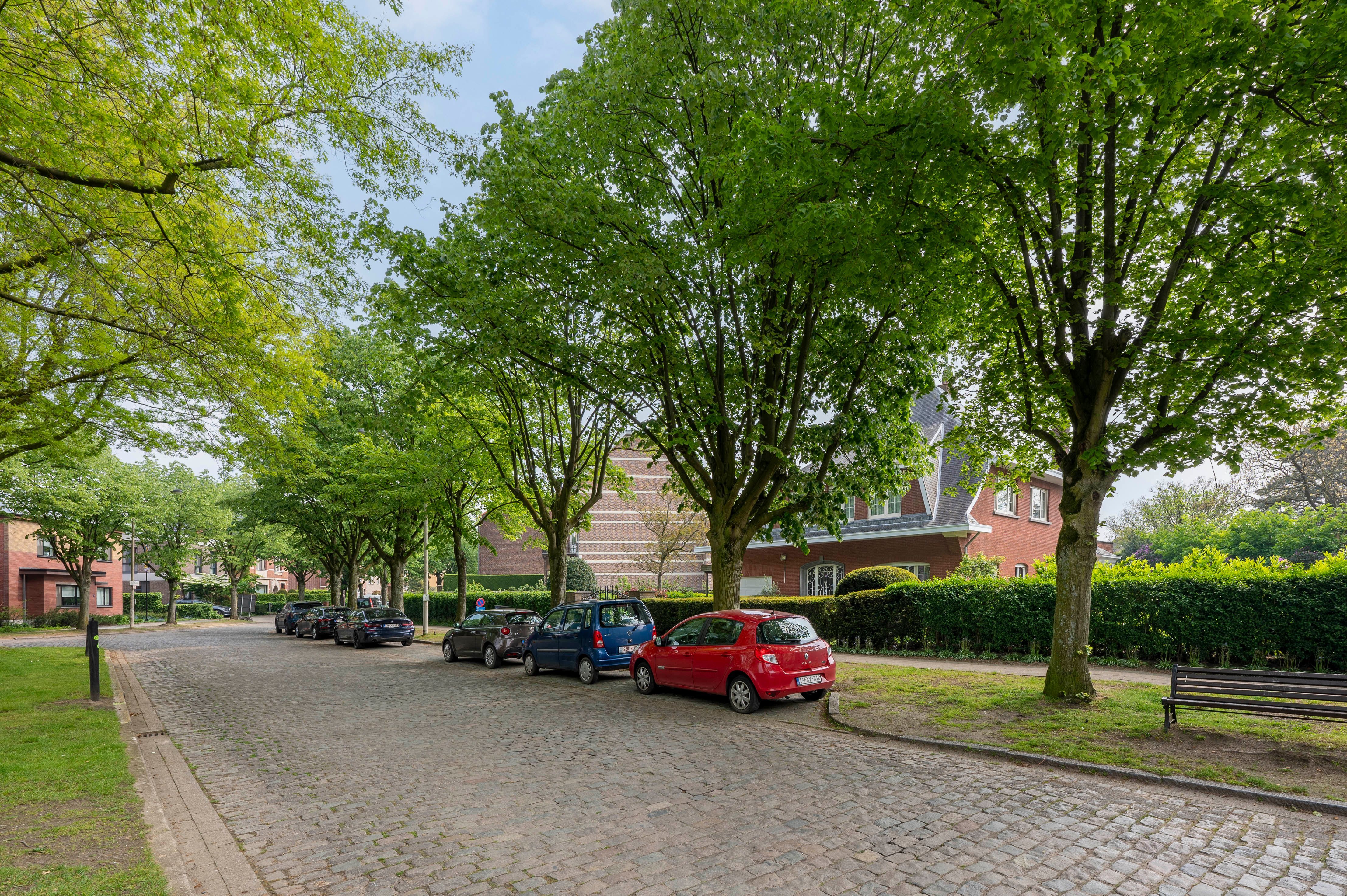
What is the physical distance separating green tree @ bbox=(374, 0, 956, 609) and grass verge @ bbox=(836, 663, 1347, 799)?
400cm

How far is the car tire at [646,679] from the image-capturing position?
43.7ft

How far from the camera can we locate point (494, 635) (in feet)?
62.2

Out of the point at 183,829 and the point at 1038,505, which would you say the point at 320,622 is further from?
the point at 1038,505

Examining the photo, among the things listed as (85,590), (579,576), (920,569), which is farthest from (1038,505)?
(85,590)

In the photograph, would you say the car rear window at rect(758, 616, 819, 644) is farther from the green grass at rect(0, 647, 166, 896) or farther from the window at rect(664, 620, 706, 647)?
the green grass at rect(0, 647, 166, 896)

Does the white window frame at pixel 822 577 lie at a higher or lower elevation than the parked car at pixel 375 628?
higher

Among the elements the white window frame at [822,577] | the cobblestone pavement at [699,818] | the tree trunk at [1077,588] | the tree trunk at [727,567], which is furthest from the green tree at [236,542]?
the tree trunk at [1077,588]

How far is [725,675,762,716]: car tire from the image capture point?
1102cm

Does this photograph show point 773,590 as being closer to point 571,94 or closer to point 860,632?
point 860,632

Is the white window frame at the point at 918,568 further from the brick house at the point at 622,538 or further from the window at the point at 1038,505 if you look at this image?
the brick house at the point at 622,538

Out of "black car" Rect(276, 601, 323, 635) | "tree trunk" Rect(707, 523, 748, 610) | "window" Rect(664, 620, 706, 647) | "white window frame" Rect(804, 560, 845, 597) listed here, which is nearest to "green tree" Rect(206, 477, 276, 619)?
"black car" Rect(276, 601, 323, 635)

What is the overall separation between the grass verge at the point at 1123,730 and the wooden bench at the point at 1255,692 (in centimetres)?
33

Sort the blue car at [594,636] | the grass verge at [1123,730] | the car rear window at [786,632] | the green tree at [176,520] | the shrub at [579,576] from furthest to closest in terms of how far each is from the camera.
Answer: the shrub at [579,576] → the green tree at [176,520] → the blue car at [594,636] → the car rear window at [786,632] → the grass verge at [1123,730]

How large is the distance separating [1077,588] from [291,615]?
1478 inches
